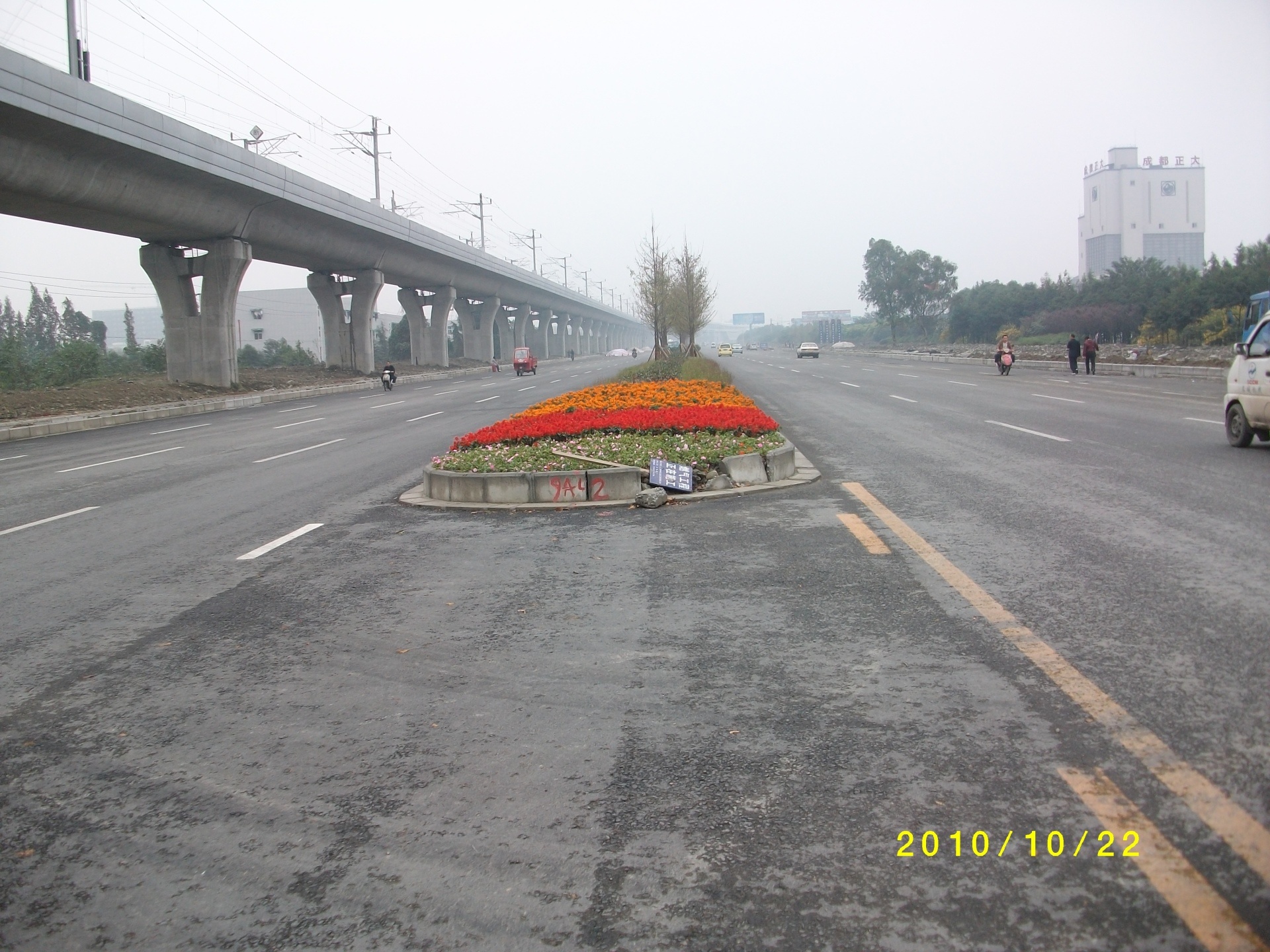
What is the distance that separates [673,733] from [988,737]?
4.32ft

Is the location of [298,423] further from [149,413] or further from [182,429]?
[149,413]

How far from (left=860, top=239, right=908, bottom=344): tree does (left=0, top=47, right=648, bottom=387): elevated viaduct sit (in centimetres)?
6793

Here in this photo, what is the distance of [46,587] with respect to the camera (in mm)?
7504

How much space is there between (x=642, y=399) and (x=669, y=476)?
856 cm

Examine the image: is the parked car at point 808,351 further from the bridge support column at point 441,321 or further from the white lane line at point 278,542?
the white lane line at point 278,542

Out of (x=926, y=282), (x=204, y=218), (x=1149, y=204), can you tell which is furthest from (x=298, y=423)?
(x=1149, y=204)

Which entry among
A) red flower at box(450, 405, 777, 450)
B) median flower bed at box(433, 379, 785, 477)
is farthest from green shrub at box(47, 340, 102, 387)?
red flower at box(450, 405, 777, 450)

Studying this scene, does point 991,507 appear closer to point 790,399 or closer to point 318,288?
point 790,399

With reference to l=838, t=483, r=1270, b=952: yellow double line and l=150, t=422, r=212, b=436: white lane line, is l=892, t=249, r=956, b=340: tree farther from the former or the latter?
l=838, t=483, r=1270, b=952: yellow double line

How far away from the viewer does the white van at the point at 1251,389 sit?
41.2ft

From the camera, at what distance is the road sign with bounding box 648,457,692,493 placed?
10719mm

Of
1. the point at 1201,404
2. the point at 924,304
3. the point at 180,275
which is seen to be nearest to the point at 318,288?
the point at 180,275

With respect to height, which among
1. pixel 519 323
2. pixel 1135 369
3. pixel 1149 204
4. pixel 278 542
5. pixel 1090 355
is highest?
pixel 1149 204

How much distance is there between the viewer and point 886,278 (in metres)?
124
